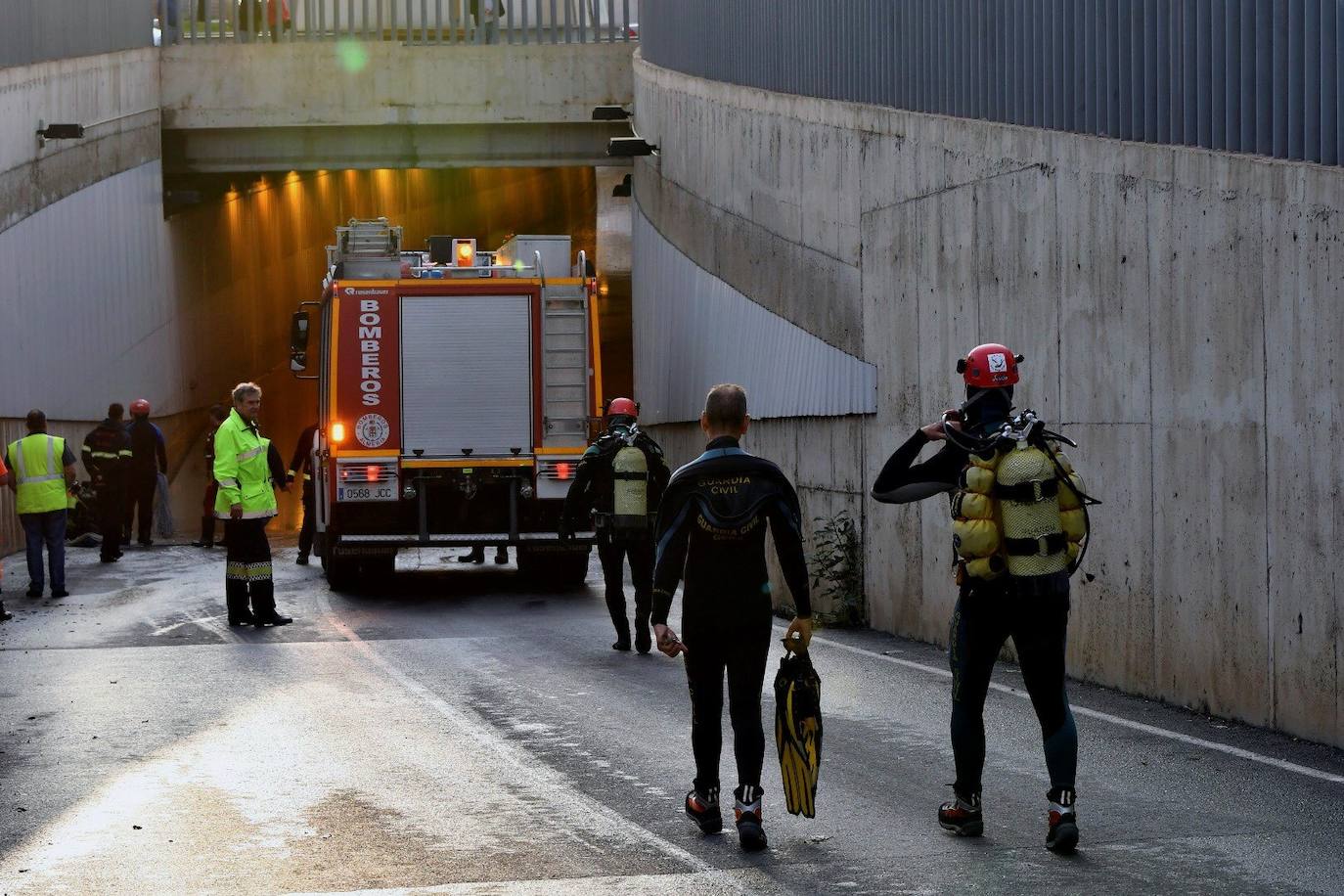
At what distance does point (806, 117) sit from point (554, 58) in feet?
46.8

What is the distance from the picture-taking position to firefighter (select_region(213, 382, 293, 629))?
633 inches

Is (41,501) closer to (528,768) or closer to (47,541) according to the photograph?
(47,541)

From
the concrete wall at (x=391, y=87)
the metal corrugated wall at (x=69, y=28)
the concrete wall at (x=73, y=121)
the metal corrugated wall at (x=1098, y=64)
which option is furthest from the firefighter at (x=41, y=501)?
the concrete wall at (x=391, y=87)

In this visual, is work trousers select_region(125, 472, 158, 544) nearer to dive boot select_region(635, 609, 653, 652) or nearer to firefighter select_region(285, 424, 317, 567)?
firefighter select_region(285, 424, 317, 567)

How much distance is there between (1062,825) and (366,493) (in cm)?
1274

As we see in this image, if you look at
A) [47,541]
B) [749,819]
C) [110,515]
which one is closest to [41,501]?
[47,541]

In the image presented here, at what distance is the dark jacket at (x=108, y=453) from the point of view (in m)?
24.5

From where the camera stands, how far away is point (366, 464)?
62.7ft

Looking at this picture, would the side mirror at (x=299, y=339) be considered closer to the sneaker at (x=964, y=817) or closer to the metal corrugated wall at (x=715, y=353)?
the metal corrugated wall at (x=715, y=353)

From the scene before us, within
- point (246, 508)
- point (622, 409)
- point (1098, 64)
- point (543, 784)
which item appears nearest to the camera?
point (543, 784)

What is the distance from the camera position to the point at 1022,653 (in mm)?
7273

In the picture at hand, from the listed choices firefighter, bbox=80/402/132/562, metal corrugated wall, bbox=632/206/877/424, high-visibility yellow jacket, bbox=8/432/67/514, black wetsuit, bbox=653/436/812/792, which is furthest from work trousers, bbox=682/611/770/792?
firefighter, bbox=80/402/132/562

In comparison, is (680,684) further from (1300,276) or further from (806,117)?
(806,117)

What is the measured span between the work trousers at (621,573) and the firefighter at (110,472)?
35.2 feet
